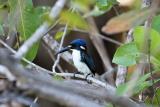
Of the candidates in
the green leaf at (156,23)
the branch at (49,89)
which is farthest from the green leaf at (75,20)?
the green leaf at (156,23)

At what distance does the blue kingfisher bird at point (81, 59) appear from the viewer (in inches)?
155

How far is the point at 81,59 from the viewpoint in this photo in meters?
4.09

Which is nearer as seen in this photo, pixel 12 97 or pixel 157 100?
pixel 12 97

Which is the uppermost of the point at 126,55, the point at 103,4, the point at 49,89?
the point at 49,89

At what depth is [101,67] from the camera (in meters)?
4.91

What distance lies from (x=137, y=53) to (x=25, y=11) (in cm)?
63

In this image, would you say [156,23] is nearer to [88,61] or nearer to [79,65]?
[79,65]

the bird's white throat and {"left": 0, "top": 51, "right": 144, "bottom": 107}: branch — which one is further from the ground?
{"left": 0, "top": 51, "right": 144, "bottom": 107}: branch

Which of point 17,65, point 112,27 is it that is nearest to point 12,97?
point 17,65

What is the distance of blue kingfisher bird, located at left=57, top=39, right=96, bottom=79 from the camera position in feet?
13.0

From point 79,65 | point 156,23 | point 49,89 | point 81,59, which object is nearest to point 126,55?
point 156,23

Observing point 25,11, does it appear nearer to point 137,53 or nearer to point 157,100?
point 137,53

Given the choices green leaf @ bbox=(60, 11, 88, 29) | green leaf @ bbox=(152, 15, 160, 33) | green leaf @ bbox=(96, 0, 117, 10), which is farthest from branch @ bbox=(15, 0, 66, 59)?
green leaf @ bbox=(96, 0, 117, 10)

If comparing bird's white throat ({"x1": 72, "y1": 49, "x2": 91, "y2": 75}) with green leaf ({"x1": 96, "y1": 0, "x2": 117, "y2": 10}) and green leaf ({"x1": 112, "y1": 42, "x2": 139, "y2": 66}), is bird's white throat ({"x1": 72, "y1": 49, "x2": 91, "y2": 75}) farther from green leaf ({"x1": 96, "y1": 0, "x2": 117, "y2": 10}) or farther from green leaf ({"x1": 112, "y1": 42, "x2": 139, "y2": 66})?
green leaf ({"x1": 112, "y1": 42, "x2": 139, "y2": 66})
